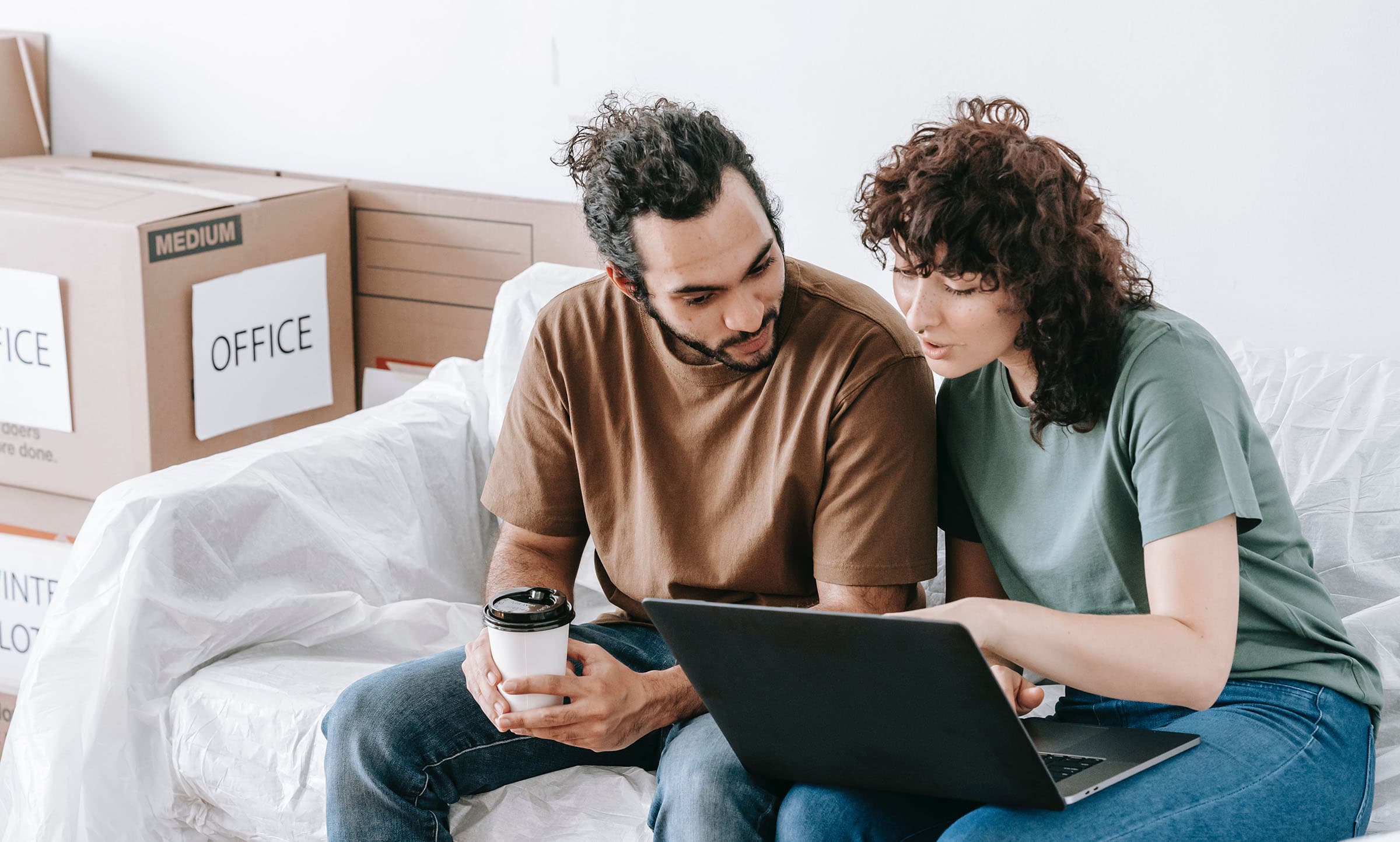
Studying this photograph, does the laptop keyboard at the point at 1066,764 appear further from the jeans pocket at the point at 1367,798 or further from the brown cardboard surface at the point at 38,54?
the brown cardboard surface at the point at 38,54

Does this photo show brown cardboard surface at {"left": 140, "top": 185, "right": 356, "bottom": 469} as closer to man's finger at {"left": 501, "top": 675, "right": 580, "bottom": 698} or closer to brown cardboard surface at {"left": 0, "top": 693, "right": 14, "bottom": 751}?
brown cardboard surface at {"left": 0, "top": 693, "right": 14, "bottom": 751}

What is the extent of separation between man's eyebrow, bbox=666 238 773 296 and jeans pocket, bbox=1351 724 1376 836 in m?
0.63

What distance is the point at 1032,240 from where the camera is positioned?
1006mm

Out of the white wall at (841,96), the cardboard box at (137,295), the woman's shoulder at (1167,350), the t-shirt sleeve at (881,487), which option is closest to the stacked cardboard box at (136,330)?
the cardboard box at (137,295)

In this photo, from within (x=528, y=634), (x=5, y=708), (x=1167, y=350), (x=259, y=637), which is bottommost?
(x=5, y=708)

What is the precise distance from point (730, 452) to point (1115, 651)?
0.42m

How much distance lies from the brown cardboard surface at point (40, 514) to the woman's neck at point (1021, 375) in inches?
57.8

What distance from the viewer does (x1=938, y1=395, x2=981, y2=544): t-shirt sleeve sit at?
122 centimetres

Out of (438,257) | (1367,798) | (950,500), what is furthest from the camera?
(438,257)

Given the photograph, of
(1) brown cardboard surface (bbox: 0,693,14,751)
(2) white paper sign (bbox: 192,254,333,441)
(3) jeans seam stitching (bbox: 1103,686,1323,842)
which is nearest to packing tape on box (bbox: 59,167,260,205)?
(2) white paper sign (bbox: 192,254,333,441)

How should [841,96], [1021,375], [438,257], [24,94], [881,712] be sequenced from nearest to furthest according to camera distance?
[881,712] < [1021,375] < [841,96] < [438,257] < [24,94]

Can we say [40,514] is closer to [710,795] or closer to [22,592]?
[22,592]

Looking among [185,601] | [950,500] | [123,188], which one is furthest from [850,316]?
[123,188]

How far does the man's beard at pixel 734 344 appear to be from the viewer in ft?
3.84
